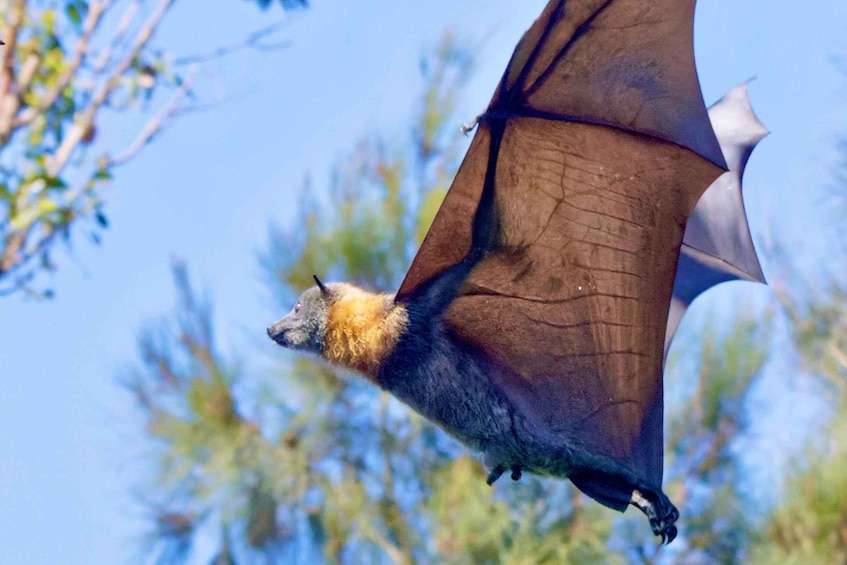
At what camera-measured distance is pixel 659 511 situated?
10.3 ft

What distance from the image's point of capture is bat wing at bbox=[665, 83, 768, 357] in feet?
13.8

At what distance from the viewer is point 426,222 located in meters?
8.53

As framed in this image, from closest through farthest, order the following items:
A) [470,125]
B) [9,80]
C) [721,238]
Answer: [470,125]
[721,238]
[9,80]

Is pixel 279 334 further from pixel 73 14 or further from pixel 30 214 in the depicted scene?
pixel 73 14

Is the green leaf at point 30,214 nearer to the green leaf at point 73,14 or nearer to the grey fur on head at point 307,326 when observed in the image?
the green leaf at point 73,14

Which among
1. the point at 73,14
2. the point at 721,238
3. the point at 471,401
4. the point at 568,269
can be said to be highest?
the point at 73,14

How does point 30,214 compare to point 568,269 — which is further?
point 30,214

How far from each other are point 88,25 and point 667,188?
340cm

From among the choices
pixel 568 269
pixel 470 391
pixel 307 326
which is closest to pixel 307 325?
pixel 307 326

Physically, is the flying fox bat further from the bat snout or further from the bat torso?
the bat snout

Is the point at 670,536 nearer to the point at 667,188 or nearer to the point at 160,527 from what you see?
the point at 667,188

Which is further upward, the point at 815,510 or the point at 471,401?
the point at 471,401

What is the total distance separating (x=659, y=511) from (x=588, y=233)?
860 millimetres

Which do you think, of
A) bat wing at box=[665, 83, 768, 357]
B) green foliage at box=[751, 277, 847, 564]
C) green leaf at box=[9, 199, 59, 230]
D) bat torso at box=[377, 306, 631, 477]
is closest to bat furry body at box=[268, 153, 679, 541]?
bat torso at box=[377, 306, 631, 477]
